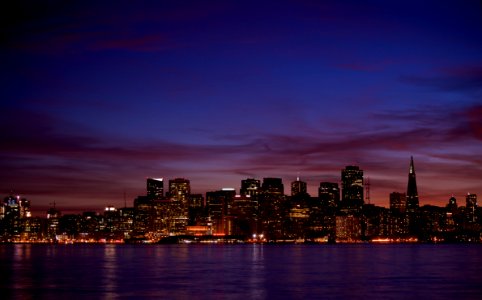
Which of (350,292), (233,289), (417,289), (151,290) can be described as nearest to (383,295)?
(350,292)

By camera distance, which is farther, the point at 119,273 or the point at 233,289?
the point at 119,273

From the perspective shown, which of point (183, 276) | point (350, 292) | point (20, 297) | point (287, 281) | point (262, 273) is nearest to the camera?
point (20, 297)

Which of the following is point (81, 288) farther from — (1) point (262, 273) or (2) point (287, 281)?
(1) point (262, 273)

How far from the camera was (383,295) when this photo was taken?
226 feet

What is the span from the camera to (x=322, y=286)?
7931cm

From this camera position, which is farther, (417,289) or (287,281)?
(287,281)

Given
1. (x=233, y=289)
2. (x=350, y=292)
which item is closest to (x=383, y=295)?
(x=350, y=292)

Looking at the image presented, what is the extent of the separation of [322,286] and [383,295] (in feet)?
37.7

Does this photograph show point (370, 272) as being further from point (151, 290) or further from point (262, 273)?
point (151, 290)

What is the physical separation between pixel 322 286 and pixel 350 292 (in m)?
7.43

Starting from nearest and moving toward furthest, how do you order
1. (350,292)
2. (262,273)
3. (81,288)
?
1. (350,292)
2. (81,288)
3. (262,273)

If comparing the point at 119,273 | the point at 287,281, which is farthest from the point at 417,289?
the point at 119,273

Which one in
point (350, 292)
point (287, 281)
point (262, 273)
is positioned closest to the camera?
point (350, 292)

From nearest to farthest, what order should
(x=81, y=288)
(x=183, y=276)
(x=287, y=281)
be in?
(x=81, y=288)
(x=287, y=281)
(x=183, y=276)
